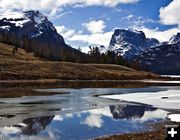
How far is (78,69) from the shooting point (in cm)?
16138

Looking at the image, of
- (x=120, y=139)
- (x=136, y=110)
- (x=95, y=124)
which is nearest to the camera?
(x=120, y=139)

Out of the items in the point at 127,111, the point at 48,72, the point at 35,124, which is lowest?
the point at 35,124

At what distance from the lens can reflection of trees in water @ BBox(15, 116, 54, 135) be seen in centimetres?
2543

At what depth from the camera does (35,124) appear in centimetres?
2850

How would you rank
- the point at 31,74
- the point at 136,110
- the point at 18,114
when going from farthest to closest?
the point at 31,74 → the point at 136,110 → the point at 18,114

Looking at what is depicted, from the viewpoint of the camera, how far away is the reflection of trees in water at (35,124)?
25.4 metres

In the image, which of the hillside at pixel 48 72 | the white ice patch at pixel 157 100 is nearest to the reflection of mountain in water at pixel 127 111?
the white ice patch at pixel 157 100

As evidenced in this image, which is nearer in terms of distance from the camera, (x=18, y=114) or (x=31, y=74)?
(x=18, y=114)

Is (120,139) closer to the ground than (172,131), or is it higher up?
closer to the ground

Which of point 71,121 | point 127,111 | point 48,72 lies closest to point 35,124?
point 71,121

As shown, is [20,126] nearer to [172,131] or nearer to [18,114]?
[18,114]

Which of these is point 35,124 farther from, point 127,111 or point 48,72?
point 48,72

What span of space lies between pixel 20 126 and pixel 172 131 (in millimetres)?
18033

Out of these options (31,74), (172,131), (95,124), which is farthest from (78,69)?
(172,131)
